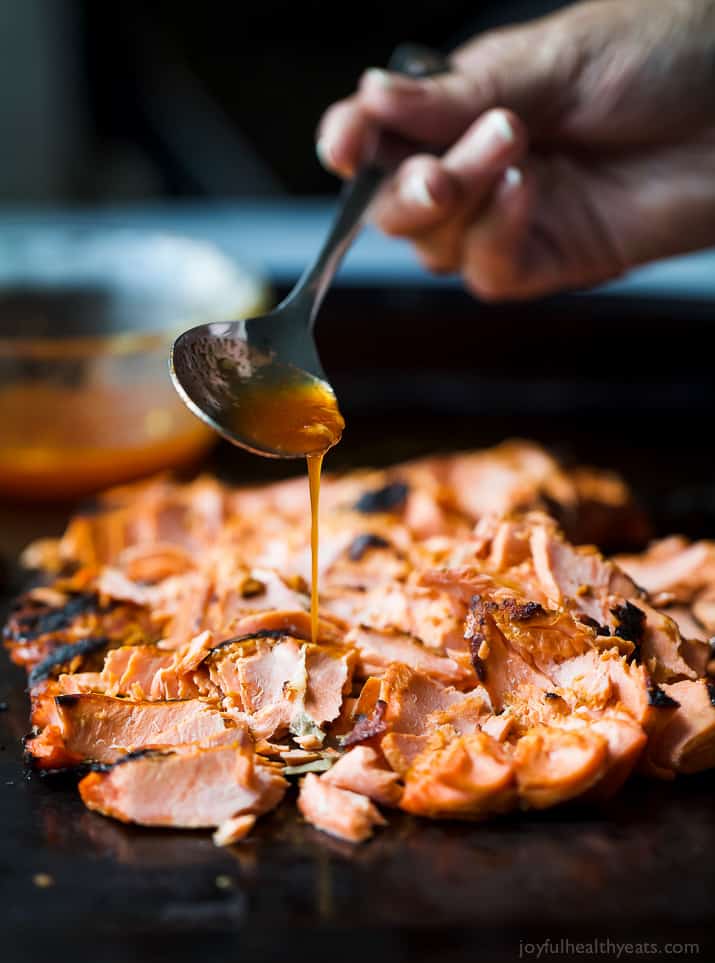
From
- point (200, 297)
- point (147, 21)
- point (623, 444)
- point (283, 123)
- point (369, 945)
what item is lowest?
point (369, 945)

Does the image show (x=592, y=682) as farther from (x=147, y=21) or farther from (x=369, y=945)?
(x=147, y=21)

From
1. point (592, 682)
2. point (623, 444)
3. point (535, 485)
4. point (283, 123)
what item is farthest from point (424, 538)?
point (283, 123)

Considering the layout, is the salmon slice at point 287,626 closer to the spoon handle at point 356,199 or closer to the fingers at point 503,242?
the spoon handle at point 356,199

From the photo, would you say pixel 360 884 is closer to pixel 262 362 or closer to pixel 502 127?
pixel 262 362

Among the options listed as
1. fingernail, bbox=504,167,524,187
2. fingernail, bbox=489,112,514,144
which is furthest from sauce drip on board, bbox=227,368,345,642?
fingernail, bbox=504,167,524,187

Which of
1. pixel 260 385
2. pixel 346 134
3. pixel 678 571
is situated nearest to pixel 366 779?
pixel 260 385

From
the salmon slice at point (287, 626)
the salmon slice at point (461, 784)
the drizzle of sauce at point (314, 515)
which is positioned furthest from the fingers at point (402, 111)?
the salmon slice at point (461, 784)
